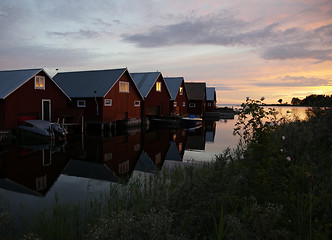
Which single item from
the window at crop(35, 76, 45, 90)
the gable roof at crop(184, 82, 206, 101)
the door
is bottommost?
the door

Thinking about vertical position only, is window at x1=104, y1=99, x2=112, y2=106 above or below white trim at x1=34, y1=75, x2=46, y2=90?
below

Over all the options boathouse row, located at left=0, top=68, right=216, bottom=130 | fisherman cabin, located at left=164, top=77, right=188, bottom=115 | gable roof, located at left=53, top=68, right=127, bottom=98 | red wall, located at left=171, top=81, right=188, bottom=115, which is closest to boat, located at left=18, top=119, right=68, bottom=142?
boathouse row, located at left=0, top=68, right=216, bottom=130

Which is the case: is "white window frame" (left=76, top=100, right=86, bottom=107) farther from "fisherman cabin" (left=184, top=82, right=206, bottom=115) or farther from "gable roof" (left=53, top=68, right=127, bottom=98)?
"fisherman cabin" (left=184, top=82, right=206, bottom=115)

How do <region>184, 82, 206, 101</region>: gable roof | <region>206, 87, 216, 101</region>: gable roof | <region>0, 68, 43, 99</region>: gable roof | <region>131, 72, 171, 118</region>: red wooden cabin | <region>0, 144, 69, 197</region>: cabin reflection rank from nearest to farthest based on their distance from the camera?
<region>0, 144, 69, 197</region>: cabin reflection → <region>0, 68, 43, 99</region>: gable roof → <region>131, 72, 171, 118</region>: red wooden cabin → <region>184, 82, 206, 101</region>: gable roof → <region>206, 87, 216, 101</region>: gable roof

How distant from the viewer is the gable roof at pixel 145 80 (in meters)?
39.8

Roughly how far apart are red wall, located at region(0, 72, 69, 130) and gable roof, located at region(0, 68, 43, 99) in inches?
19.6

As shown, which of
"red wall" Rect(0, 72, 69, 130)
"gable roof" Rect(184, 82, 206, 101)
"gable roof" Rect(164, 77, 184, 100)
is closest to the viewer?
"red wall" Rect(0, 72, 69, 130)

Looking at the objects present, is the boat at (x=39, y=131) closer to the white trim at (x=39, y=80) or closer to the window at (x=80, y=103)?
the white trim at (x=39, y=80)

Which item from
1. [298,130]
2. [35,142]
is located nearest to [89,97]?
[35,142]

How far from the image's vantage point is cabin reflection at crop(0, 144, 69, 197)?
32.9 feet

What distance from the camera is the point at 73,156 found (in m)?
15.7

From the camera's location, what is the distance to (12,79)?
24141 mm

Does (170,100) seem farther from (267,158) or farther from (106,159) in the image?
(267,158)

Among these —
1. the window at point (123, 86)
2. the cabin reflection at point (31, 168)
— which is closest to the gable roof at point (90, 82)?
the window at point (123, 86)
